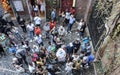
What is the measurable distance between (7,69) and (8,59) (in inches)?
30.0

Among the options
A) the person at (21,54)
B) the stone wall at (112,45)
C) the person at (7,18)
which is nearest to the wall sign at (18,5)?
the person at (7,18)

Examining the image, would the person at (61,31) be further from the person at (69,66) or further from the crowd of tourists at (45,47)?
the person at (69,66)

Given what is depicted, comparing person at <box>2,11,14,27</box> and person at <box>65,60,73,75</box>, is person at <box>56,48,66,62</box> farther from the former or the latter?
person at <box>2,11,14,27</box>

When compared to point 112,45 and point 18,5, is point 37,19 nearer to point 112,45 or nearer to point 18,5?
point 18,5

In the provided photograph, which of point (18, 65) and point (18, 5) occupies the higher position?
point (18, 5)

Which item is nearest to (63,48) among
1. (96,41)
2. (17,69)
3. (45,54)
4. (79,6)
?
(45,54)

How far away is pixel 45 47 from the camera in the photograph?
13805 millimetres

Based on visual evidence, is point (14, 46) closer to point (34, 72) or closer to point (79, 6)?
point (34, 72)

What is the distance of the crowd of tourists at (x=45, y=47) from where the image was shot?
41.4 feet

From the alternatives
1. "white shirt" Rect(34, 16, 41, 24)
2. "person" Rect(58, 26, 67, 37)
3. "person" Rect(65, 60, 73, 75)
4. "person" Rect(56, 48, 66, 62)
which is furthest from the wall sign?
"person" Rect(65, 60, 73, 75)

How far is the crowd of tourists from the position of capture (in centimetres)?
1262

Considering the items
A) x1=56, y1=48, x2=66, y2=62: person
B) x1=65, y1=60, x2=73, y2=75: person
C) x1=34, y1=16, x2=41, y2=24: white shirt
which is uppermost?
x1=34, y1=16, x2=41, y2=24: white shirt

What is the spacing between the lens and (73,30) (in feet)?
52.4

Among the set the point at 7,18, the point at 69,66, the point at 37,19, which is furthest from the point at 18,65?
the point at 7,18
